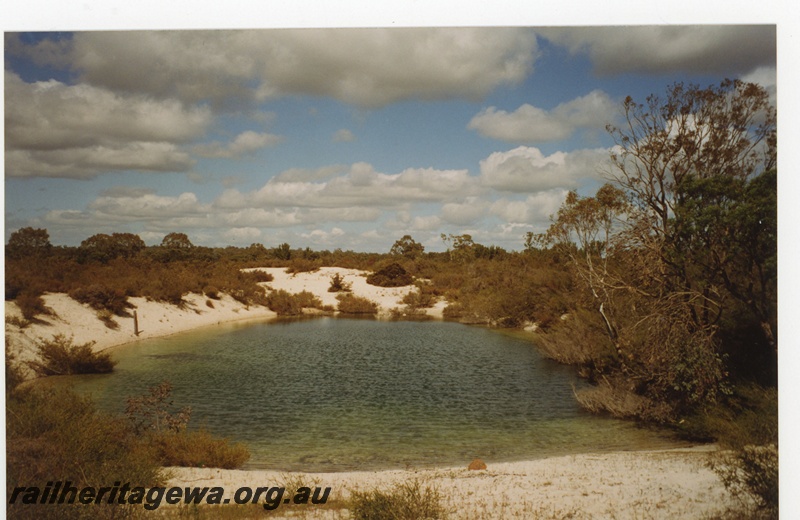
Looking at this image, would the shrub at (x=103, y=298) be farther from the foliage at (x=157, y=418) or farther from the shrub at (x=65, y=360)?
the foliage at (x=157, y=418)

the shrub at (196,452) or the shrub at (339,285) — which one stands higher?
the shrub at (339,285)

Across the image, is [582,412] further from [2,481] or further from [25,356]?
[25,356]

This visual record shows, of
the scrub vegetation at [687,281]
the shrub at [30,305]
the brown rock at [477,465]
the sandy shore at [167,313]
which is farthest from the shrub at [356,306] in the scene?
the brown rock at [477,465]

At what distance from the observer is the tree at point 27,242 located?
12844 millimetres

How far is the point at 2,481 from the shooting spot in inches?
363

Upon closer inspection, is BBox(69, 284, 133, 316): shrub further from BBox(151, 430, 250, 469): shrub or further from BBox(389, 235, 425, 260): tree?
BBox(389, 235, 425, 260): tree

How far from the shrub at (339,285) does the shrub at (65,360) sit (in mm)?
20202

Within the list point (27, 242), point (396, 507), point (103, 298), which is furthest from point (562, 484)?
point (103, 298)

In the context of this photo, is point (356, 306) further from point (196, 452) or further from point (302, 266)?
point (196, 452)

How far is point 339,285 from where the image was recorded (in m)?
36.6

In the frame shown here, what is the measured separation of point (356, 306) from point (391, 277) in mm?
4927
